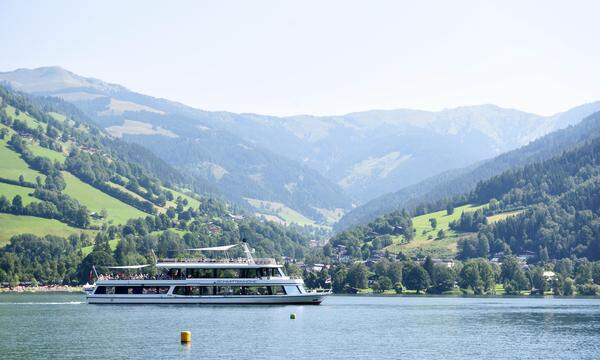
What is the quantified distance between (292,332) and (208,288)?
52.0m

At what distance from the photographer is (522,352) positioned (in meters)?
95.6

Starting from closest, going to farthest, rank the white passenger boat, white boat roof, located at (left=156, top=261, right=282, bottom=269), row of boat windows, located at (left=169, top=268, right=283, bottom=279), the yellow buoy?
the yellow buoy → white boat roof, located at (left=156, top=261, right=282, bottom=269) → the white passenger boat → row of boat windows, located at (left=169, top=268, right=283, bottom=279)

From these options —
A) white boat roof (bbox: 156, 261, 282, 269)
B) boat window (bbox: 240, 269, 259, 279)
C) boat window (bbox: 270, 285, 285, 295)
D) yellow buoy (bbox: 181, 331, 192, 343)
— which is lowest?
yellow buoy (bbox: 181, 331, 192, 343)

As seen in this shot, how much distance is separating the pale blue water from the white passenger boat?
3.51 metres

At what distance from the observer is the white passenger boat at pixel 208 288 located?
6265 inches

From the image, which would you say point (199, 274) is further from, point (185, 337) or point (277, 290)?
point (185, 337)

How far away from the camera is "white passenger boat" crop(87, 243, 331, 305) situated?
159125 mm

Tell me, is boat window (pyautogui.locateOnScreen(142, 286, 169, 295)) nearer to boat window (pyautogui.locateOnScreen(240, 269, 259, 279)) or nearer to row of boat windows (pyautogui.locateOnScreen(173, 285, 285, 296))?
row of boat windows (pyautogui.locateOnScreen(173, 285, 285, 296))

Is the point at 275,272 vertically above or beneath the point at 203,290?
above

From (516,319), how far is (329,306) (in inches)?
1474

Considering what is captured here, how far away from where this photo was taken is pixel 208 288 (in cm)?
16112

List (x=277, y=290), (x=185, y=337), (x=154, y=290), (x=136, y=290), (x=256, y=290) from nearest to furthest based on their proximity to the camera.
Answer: (x=185, y=337), (x=277, y=290), (x=256, y=290), (x=136, y=290), (x=154, y=290)

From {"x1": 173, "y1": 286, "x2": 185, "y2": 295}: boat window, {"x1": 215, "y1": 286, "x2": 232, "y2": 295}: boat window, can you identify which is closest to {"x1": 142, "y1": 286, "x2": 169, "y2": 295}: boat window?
{"x1": 173, "y1": 286, "x2": 185, "y2": 295}: boat window

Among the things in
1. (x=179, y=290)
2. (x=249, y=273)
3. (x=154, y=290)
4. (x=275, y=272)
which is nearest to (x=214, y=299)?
(x=179, y=290)
